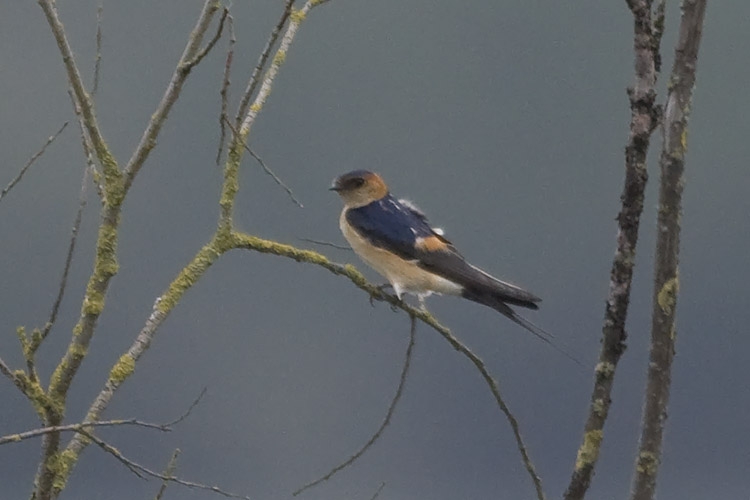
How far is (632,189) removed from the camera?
2801mm

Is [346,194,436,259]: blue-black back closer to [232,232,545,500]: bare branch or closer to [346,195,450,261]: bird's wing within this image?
[346,195,450,261]: bird's wing

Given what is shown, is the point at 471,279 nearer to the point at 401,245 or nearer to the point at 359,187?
the point at 401,245

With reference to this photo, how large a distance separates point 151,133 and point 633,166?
134 centimetres

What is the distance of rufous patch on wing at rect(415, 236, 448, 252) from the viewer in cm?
518

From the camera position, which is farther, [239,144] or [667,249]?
[239,144]

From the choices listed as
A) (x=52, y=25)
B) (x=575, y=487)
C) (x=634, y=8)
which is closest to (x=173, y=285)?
(x=52, y=25)

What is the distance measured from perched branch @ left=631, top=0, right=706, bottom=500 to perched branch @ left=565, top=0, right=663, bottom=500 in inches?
2.4

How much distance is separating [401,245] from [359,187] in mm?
507

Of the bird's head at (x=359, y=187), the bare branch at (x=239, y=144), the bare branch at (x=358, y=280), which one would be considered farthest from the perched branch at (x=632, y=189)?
the bird's head at (x=359, y=187)

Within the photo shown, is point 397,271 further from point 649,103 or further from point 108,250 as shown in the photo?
point 649,103

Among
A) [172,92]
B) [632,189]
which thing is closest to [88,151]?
[172,92]

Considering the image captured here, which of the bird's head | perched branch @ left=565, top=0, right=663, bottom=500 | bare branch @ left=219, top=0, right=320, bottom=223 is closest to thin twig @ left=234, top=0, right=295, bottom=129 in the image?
bare branch @ left=219, top=0, right=320, bottom=223

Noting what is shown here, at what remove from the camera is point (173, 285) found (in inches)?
142

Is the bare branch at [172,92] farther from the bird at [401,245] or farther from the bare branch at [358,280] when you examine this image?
the bird at [401,245]
